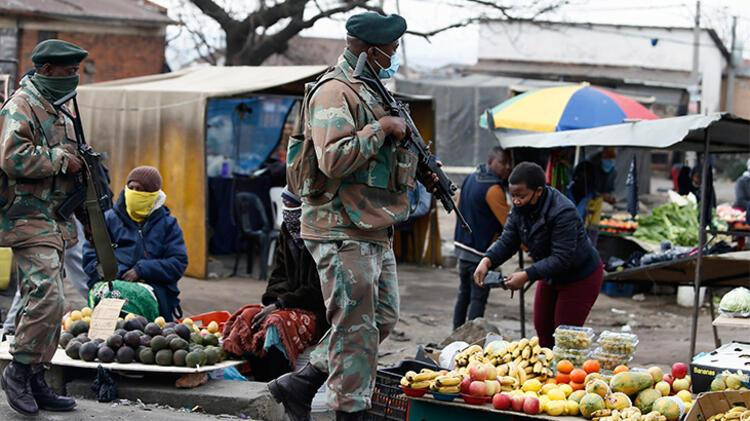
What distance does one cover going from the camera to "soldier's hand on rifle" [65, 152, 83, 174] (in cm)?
612

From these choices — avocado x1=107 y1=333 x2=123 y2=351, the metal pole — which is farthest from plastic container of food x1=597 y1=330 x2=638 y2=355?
avocado x1=107 y1=333 x2=123 y2=351

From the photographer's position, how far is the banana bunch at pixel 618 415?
569 cm

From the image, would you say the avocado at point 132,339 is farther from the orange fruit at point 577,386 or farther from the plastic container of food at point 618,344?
the plastic container of food at point 618,344

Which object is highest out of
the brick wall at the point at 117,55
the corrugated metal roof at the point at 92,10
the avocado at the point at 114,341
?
the corrugated metal roof at the point at 92,10

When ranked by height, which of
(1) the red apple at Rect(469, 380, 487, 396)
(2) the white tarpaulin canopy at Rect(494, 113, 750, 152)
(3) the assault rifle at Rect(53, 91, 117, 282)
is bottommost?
(1) the red apple at Rect(469, 380, 487, 396)

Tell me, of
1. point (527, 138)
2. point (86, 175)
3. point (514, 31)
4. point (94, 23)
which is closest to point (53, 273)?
point (86, 175)

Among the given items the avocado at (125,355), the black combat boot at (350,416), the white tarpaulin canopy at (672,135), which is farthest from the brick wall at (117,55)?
the black combat boot at (350,416)

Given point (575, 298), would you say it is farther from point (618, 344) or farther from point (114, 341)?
point (114, 341)

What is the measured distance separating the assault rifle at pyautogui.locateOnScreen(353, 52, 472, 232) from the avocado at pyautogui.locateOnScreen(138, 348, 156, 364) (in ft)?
7.80

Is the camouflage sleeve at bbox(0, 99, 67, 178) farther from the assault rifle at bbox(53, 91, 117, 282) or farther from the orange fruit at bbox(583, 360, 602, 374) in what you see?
the orange fruit at bbox(583, 360, 602, 374)

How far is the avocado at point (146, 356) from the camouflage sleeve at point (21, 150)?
5.25ft

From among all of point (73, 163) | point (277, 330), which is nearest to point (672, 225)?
point (277, 330)

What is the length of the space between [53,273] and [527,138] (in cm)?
694

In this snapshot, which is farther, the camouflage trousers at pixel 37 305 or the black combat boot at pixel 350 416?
the camouflage trousers at pixel 37 305
